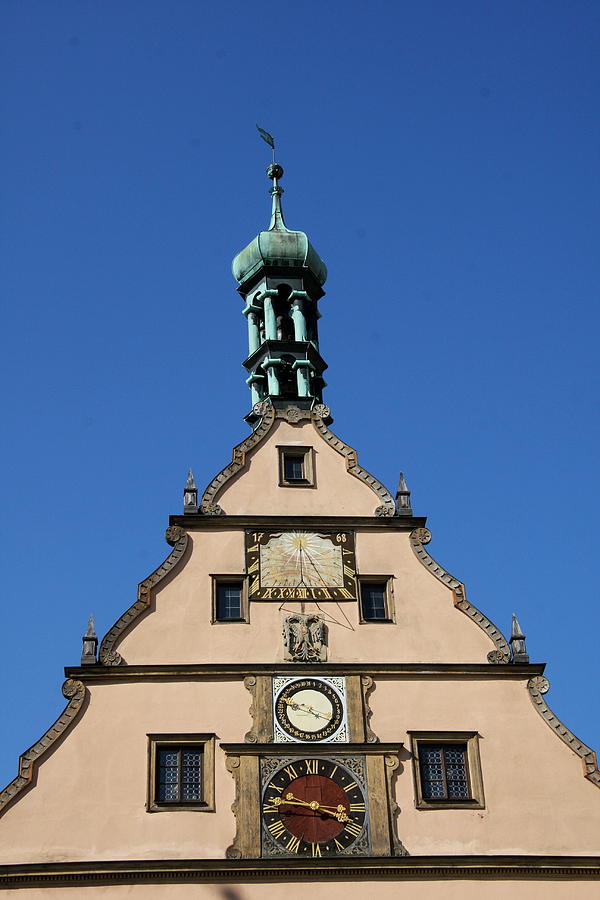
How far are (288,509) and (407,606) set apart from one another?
7.95 ft

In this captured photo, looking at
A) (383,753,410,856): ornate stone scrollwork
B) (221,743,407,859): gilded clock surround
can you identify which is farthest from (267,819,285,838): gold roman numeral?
(383,753,410,856): ornate stone scrollwork

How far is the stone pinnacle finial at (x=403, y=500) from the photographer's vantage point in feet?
74.9

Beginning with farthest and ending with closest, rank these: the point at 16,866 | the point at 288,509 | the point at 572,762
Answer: the point at 288,509 → the point at 572,762 → the point at 16,866

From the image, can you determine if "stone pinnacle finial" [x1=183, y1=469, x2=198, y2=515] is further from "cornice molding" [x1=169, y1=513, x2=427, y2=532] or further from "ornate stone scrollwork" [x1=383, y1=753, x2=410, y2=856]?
"ornate stone scrollwork" [x1=383, y1=753, x2=410, y2=856]

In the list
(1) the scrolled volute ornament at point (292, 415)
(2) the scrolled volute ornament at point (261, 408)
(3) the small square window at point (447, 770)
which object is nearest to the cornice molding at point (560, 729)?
(3) the small square window at point (447, 770)

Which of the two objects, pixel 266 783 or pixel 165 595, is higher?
pixel 165 595

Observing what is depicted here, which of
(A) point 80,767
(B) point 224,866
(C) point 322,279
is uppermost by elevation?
(C) point 322,279

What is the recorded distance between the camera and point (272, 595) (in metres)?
21.6

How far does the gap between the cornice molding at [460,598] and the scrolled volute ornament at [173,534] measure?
347 centimetres

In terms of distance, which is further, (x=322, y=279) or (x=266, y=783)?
(x=322, y=279)

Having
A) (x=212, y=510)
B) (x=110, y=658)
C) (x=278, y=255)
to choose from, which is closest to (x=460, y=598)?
(x=212, y=510)

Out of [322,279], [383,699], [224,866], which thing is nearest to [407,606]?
[383,699]

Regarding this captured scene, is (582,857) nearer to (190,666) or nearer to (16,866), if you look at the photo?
(190,666)

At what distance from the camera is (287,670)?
20.9m
